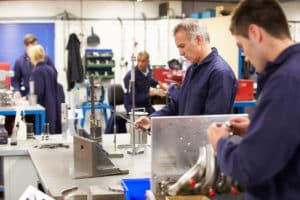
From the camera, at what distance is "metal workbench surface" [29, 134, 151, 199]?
203cm

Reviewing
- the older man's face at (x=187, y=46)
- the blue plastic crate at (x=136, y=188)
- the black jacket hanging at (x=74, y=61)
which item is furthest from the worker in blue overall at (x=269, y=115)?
the black jacket hanging at (x=74, y=61)

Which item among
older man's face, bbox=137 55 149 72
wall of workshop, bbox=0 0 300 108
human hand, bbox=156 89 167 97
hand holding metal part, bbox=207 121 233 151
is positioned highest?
wall of workshop, bbox=0 0 300 108

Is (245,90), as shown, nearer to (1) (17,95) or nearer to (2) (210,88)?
(1) (17,95)

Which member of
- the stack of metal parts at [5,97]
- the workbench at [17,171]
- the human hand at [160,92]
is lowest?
the workbench at [17,171]

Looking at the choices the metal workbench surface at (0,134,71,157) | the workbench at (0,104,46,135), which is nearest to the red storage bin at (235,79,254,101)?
the workbench at (0,104,46,135)

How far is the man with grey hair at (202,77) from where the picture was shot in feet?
7.92

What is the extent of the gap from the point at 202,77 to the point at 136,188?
82cm

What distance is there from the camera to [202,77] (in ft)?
8.23

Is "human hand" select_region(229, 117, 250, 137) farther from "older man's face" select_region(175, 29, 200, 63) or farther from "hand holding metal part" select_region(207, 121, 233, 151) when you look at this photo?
"older man's face" select_region(175, 29, 200, 63)

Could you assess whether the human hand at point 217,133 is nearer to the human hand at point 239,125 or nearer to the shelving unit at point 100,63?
the human hand at point 239,125

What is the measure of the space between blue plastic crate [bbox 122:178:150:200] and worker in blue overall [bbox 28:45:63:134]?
348 cm

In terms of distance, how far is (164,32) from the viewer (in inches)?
375

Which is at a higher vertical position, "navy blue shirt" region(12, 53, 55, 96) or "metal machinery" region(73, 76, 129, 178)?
"navy blue shirt" region(12, 53, 55, 96)

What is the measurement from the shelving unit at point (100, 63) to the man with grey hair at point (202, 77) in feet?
20.5
